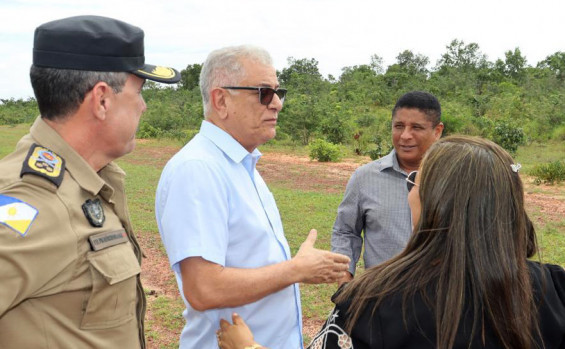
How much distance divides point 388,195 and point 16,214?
6.40ft

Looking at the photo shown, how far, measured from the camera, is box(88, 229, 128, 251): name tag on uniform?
1.43 metres

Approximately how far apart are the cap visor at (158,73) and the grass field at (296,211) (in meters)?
2.88

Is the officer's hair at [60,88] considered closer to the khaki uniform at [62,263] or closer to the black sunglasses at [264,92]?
the khaki uniform at [62,263]

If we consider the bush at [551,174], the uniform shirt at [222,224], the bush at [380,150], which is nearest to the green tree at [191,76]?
the bush at [380,150]

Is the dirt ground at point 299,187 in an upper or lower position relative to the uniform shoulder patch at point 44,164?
lower

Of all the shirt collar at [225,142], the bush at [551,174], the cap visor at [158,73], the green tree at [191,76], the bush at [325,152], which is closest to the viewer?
the cap visor at [158,73]

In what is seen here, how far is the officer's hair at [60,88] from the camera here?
1.49 meters

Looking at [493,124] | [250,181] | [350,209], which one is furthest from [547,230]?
[493,124]

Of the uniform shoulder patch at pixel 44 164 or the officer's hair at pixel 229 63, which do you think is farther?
the officer's hair at pixel 229 63

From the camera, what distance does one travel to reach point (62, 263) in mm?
1335

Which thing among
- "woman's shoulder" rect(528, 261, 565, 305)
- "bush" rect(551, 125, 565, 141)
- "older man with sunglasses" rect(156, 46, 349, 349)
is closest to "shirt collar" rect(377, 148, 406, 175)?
"older man with sunglasses" rect(156, 46, 349, 349)

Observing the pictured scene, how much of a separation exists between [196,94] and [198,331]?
31489 millimetres

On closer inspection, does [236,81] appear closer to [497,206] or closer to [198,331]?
[198,331]

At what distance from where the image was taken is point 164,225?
6.15ft
